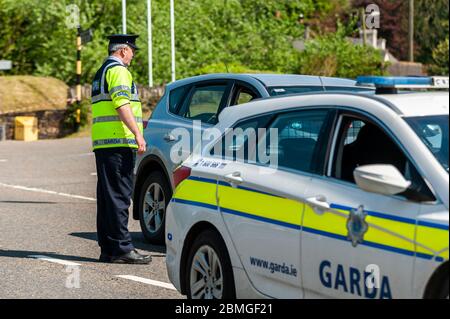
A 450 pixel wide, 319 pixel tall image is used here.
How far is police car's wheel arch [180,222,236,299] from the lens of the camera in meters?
7.07

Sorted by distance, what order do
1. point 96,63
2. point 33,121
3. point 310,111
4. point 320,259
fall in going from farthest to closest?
point 96,63, point 33,121, point 310,111, point 320,259

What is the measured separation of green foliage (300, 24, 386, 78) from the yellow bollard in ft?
38.2

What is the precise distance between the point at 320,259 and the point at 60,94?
3000cm

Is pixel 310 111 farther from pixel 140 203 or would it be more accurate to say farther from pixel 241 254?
pixel 140 203

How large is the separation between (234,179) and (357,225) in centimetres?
132

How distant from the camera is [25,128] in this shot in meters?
33.1

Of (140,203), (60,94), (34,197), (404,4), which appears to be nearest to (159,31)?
(60,94)

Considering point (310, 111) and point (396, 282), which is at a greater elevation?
point (310, 111)

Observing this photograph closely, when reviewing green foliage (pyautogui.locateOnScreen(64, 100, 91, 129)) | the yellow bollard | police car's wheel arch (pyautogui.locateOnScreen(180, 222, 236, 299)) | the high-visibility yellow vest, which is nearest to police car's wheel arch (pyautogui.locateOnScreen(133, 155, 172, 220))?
the high-visibility yellow vest

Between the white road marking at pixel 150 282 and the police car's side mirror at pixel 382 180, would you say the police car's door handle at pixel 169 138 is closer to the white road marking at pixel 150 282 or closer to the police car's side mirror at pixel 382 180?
the white road marking at pixel 150 282

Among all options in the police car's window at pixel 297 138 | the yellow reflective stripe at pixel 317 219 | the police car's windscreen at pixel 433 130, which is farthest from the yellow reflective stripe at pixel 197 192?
the police car's windscreen at pixel 433 130

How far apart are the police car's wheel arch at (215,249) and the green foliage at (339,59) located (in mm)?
33606

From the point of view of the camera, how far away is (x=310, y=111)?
6.85 metres

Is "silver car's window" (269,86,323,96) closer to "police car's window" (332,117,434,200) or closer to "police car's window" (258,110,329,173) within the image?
"police car's window" (258,110,329,173)
